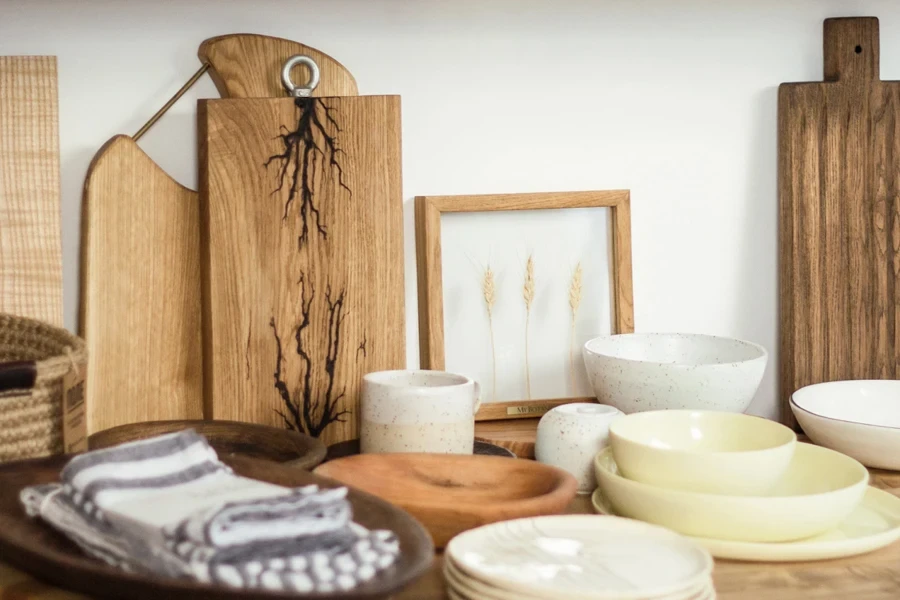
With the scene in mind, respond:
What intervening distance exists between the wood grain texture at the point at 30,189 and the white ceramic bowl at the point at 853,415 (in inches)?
32.7

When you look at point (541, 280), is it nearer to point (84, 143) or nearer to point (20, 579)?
point (84, 143)

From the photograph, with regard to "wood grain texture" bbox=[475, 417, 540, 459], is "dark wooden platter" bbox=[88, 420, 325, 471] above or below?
above

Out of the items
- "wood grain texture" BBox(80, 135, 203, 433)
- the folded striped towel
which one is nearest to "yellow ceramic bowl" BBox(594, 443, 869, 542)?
the folded striped towel

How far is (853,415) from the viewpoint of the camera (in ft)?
3.63

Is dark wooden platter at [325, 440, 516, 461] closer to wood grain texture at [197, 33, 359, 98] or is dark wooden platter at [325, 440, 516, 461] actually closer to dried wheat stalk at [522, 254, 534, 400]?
dried wheat stalk at [522, 254, 534, 400]

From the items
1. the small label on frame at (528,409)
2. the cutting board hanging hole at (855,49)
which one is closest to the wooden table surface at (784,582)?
the small label on frame at (528,409)

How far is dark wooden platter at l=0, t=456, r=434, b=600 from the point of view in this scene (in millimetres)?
556

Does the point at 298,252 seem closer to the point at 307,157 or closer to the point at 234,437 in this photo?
the point at 307,157

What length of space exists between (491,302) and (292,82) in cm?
35

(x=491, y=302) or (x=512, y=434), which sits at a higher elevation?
(x=491, y=302)

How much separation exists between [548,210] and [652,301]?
0.20 m

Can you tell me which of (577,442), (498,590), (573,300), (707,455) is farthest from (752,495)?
(573,300)

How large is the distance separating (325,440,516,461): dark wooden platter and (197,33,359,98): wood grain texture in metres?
0.40

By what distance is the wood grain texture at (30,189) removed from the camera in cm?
102
